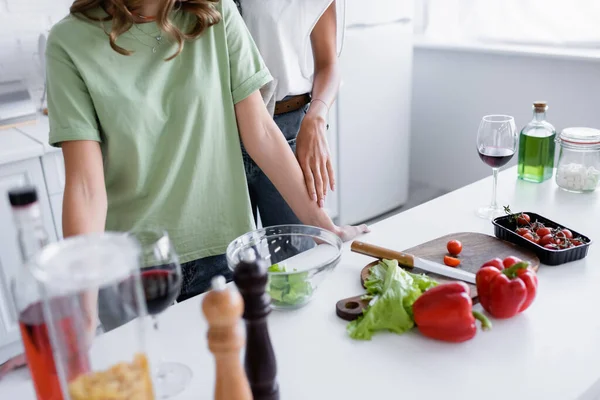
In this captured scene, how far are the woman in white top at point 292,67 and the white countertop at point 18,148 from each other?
0.77 m

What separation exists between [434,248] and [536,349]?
335mm

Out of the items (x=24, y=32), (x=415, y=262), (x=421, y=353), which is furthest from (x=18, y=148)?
(x=421, y=353)

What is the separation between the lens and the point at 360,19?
2.82 meters

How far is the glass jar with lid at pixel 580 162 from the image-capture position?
4.67 ft

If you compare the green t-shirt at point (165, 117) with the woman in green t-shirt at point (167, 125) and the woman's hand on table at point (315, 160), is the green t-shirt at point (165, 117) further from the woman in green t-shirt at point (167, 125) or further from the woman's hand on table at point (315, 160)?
the woman's hand on table at point (315, 160)

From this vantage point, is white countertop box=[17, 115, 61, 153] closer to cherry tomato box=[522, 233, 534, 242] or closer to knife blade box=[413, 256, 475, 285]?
knife blade box=[413, 256, 475, 285]

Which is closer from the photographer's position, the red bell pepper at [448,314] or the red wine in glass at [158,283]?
the red wine in glass at [158,283]

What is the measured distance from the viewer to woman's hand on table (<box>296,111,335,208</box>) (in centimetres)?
131

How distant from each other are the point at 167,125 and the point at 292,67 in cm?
54

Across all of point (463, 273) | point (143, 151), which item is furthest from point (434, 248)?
point (143, 151)

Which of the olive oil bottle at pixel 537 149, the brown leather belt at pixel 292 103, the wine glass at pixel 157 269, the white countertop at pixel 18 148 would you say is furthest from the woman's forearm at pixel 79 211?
the olive oil bottle at pixel 537 149

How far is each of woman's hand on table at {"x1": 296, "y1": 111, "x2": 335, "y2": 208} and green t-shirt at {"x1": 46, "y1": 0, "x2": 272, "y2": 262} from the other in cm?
15

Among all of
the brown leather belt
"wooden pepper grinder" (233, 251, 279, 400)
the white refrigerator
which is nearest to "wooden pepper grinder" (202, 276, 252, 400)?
"wooden pepper grinder" (233, 251, 279, 400)

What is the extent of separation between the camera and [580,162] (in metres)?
1.45
